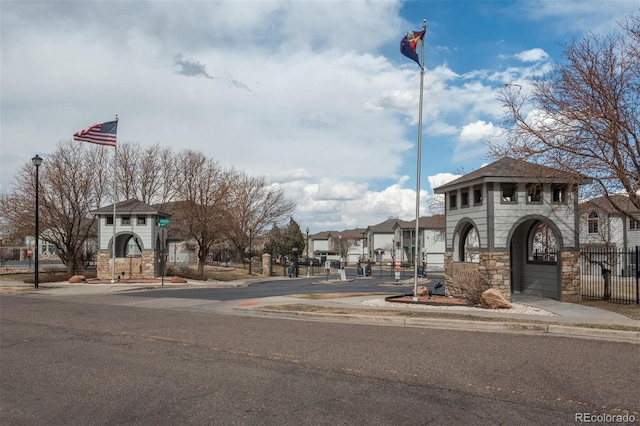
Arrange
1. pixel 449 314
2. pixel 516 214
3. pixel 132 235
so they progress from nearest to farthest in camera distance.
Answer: pixel 449 314 → pixel 516 214 → pixel 132 235

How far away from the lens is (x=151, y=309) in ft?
57.8

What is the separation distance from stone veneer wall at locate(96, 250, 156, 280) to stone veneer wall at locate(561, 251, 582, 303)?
2352cm

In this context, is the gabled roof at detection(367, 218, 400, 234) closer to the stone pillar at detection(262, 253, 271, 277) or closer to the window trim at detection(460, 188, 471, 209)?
the stone pillar at detection(262, 253, 271, 277)

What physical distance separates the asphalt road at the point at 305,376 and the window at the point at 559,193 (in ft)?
29.6

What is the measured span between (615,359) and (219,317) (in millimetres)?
10062

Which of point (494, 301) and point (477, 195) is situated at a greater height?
point (477, 195)

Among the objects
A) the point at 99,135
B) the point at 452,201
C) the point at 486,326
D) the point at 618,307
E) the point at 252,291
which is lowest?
the point at 252,291

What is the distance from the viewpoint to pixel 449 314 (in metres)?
14.8

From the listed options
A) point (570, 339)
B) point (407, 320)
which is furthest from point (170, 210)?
point (570, 339)

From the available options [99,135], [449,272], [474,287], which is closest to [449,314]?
[474,287]

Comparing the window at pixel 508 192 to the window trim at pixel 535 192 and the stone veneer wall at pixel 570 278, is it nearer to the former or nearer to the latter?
the window trim at pixel 535 192

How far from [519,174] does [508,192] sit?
121 cm

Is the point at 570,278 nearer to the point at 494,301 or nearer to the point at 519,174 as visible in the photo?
the point at 519,174

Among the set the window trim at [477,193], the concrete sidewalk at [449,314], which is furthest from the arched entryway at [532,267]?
the window trim at [477,193]
